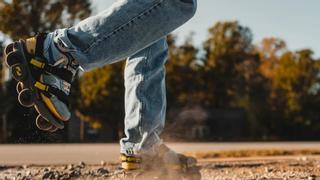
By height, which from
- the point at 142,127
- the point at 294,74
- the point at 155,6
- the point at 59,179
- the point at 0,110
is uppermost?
the point at 294,74

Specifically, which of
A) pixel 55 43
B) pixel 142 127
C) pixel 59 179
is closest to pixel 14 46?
pixel 55 43

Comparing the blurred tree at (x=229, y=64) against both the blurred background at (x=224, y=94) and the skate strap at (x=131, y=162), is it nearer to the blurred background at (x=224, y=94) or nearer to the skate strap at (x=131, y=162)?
the blurred background at (x=224, y=94)

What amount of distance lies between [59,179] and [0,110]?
809 inches

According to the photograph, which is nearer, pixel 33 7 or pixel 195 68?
pixel 33 7

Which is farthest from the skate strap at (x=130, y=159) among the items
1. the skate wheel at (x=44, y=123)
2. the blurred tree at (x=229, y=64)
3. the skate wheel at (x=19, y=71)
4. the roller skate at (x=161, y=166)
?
the blurred tree at (x=229, y=64)

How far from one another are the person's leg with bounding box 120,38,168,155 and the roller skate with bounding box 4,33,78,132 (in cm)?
62

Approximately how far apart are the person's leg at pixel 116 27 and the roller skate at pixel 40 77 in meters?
0.05

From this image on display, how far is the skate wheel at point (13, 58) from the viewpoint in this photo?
2.12 m

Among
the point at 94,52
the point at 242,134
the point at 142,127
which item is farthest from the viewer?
the point at 242,134

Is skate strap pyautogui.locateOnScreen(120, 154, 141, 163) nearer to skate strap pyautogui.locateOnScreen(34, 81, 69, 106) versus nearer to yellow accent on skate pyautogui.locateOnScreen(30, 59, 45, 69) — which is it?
skate strap pyautogui.locateOnScreen(34, 81, 69, 106)

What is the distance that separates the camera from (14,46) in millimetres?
2158

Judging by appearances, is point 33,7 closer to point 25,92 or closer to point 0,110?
point 0,110

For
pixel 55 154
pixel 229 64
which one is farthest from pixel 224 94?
pixel 55 154

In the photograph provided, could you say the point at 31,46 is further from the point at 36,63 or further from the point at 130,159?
the point at 130,159
